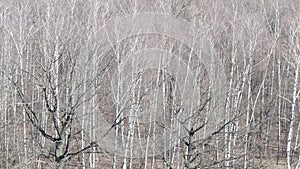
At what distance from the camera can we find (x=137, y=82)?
1020 centimetres

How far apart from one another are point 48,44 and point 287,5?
15120 mm

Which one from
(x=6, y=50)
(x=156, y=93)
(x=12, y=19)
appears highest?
(x=12, y=19)

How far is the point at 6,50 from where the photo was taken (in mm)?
13117

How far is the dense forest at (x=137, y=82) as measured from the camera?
20.6 ft

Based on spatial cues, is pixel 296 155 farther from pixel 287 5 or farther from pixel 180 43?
pixel 180 43

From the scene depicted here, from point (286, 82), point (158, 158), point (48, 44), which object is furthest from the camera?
point (286, 82)

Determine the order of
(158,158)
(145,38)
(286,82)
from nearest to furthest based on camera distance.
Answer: (145,38), (158,158), (286,82)

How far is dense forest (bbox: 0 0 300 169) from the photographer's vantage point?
627cm

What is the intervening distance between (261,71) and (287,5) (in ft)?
10.8

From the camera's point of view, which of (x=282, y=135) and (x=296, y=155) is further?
(x=282, y=135)

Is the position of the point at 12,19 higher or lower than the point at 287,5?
lower

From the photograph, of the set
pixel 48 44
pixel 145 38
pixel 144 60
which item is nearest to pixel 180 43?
pixel 145 38

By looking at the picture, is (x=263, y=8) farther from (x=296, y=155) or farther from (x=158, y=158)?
(x=158, y=158)

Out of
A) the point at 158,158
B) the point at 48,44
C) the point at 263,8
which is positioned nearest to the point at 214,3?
the point at 263,8
